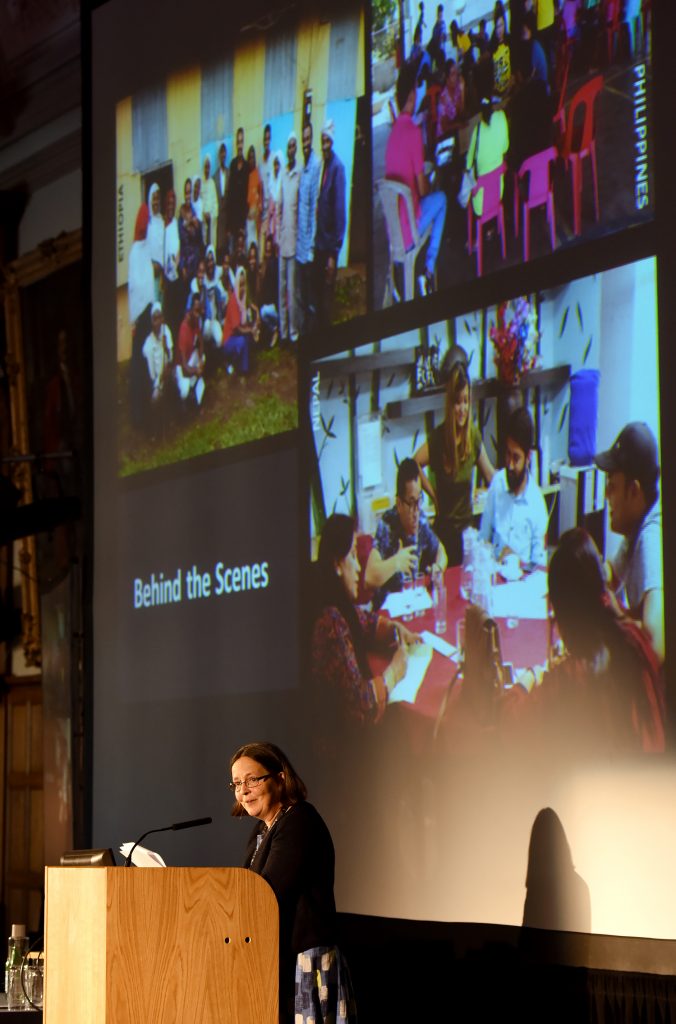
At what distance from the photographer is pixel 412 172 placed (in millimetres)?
5195

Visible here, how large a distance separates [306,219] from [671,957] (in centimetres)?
302

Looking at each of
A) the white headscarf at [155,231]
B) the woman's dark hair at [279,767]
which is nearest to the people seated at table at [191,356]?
the white headscarf at [155,231]

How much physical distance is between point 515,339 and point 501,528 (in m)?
0.59

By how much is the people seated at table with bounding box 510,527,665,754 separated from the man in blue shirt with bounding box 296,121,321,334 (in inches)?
65.6

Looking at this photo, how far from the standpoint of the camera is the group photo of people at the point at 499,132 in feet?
14.6

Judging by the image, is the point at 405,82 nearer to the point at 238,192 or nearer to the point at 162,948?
the point at 238,192

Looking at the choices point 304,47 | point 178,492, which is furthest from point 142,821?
point 304,47

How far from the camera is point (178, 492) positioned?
6379 millimetres

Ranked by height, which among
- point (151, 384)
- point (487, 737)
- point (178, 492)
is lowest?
point (487, 737)

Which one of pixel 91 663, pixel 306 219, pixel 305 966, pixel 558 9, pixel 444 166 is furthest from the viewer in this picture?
pixel 91 663

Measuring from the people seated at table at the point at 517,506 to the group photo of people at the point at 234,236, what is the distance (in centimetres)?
99

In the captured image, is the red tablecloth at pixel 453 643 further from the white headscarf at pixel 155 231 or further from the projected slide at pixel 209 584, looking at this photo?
A: the white headscarf at pixel 155 231

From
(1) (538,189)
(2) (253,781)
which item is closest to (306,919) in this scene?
(2) (253,781)

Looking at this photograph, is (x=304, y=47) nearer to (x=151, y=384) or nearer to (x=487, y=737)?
(x=151, y=384)
